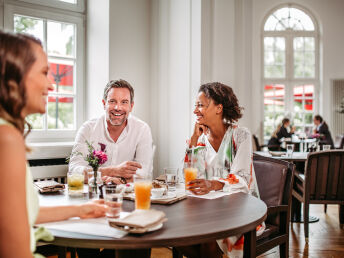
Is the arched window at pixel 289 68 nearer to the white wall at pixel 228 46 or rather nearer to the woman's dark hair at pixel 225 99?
the white wall at pixel 228 46

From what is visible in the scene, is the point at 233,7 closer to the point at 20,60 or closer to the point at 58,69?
the point at 58,69

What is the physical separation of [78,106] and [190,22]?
131 cm

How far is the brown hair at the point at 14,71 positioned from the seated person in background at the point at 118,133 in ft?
4.80

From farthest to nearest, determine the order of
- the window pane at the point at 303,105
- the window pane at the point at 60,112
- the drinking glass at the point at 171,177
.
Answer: the window pane at the point at 303,105 < the window pane at the point at 60,112 < the drinking glass at the point at 171,177

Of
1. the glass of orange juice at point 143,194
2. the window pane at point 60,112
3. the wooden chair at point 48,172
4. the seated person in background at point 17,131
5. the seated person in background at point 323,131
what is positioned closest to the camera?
the seated person in background at point 17,131

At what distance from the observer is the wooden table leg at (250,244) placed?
1380 mm

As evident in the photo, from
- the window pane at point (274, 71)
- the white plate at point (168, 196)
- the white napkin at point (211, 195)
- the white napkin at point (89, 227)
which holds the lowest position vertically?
the white napkin at point (211, 195)

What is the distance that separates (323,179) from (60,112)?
2.49 meters

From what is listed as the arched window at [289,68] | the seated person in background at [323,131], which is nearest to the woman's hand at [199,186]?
the seated person in background at [323,131]

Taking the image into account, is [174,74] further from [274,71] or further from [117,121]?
[274,71]

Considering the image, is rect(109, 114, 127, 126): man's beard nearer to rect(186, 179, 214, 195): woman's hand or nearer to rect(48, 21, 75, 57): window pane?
rect(186, 179, 214, 195): woman's hand

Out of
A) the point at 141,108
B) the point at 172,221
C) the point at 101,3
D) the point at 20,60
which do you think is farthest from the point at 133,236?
the point at 101,3

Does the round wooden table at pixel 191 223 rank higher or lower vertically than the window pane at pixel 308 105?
lower

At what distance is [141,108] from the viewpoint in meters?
3.39
